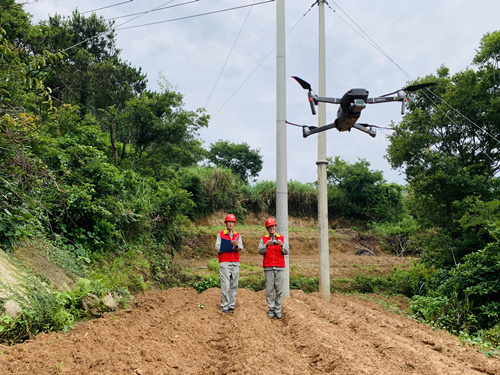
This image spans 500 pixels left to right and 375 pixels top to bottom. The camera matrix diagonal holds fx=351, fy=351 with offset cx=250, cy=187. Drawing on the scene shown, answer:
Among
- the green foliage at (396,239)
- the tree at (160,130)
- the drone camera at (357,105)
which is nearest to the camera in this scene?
the drone camera at (357,105)

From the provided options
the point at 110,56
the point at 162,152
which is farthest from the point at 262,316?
the point at 110,56

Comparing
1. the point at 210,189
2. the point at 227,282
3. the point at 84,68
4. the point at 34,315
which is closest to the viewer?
the point at 34,315

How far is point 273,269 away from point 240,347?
2.19 metres

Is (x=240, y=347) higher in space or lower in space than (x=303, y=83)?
lower

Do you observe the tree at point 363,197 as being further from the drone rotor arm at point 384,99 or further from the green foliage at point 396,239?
the drone rotor arm at point 384,99

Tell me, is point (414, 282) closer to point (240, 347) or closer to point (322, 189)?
point (322, 189)

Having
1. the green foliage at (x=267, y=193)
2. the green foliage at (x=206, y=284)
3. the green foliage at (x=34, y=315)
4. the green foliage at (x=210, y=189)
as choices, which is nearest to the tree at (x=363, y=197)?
the green foliage at (x=267, y=193)

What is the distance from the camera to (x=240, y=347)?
4.80 m

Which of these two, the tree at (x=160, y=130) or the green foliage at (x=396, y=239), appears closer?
the tree at (x=160, y=130)

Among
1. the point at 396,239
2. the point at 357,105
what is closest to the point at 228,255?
the point at 357,105

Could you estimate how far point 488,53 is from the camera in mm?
13070

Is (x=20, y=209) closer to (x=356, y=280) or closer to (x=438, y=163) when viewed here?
(x=356, y=280)

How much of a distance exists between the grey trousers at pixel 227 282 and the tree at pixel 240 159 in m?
28.4

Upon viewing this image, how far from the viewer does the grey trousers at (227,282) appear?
718cm
